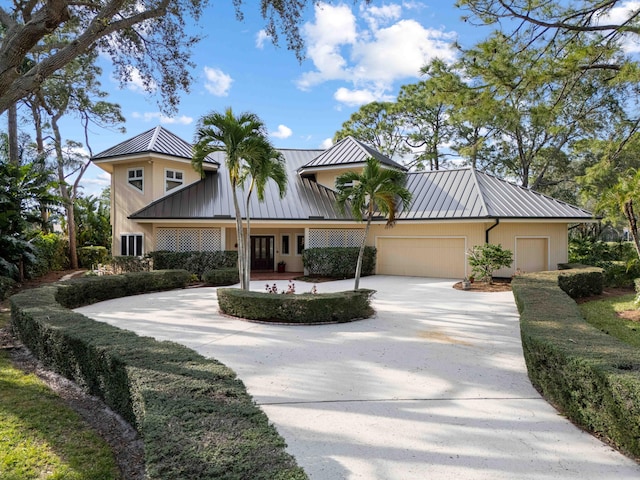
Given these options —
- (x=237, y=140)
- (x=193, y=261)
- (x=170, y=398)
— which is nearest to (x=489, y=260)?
(x=237, y=140)

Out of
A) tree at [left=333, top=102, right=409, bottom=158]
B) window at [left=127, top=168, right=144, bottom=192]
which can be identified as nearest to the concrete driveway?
window at [left=127, top=168, right=144, bottom=192]

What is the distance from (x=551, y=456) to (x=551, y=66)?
27.3 feet

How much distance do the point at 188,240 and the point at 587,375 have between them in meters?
16.9

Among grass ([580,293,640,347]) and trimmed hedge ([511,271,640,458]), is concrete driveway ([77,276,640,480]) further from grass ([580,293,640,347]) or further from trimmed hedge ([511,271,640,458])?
grass ([580,293,640,347])

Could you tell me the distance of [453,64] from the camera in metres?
8.94

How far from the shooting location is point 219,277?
16.0 metres

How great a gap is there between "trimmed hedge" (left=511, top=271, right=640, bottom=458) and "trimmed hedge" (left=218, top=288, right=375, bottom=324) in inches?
161

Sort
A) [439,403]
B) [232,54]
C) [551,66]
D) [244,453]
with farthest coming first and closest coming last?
[232,54] < [551,66] < [439,403] < [244,453]

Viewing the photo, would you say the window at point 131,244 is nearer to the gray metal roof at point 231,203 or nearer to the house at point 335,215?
the house at point 335,215

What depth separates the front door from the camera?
71.0 feet

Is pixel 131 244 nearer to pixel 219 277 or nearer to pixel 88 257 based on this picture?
pixel 219 277

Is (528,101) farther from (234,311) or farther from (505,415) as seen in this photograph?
(234,311)

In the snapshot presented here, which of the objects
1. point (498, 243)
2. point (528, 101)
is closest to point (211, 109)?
point (528, 101)

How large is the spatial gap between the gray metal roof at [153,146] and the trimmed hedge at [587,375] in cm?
1727
